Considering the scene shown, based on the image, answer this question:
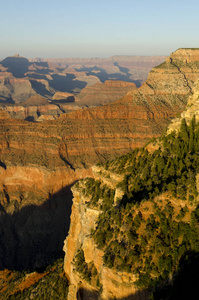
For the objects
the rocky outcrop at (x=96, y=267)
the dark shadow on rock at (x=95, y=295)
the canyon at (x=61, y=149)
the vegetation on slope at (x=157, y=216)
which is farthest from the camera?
the canyon at (x=61, y=149)

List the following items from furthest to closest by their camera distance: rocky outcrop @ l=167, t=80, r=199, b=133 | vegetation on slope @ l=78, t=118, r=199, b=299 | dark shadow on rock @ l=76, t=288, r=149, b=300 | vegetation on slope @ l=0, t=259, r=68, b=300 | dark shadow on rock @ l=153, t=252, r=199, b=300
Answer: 1. vegetation on slope @ l=0, t=259, r=68, b=300
2. rocky outcrop @ l=167, t=80, r=199, b=133
3. vegetation on slope @ l=78, t=118, r=199, b=299
4. dark shadow on rock @ l=76, t=288, r=149, b=300
5. dark shadow on rock @ l=153, t=252, r=199, b=300

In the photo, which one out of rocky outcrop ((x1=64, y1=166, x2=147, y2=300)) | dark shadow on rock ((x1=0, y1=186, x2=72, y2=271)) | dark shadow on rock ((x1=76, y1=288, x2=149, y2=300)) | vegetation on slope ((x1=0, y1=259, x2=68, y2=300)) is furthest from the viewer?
dark shadow on rock ((x1=0, y1=186, x2=72, y2=271))

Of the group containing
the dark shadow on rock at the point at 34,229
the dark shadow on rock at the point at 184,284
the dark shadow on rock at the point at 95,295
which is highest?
the dark shadow on rock at the point at 184,284

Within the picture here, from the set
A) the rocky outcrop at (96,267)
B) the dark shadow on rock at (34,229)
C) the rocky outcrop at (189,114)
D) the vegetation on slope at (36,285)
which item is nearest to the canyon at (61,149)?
the dark shadow on rock at (34,229)

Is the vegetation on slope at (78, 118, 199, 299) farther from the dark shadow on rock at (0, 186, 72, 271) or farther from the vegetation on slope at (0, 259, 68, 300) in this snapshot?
the dark shadow on rock at (0, 186, 72, 271)

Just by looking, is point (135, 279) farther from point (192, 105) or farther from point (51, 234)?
point (51, 234)

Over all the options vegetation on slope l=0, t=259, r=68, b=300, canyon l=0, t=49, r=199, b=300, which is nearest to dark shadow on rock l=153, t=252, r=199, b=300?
vegetation on slope l=0, t=259, r=68, b=300

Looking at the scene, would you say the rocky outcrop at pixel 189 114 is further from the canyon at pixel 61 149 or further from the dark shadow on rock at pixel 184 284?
the canyon at pixel 61 149
